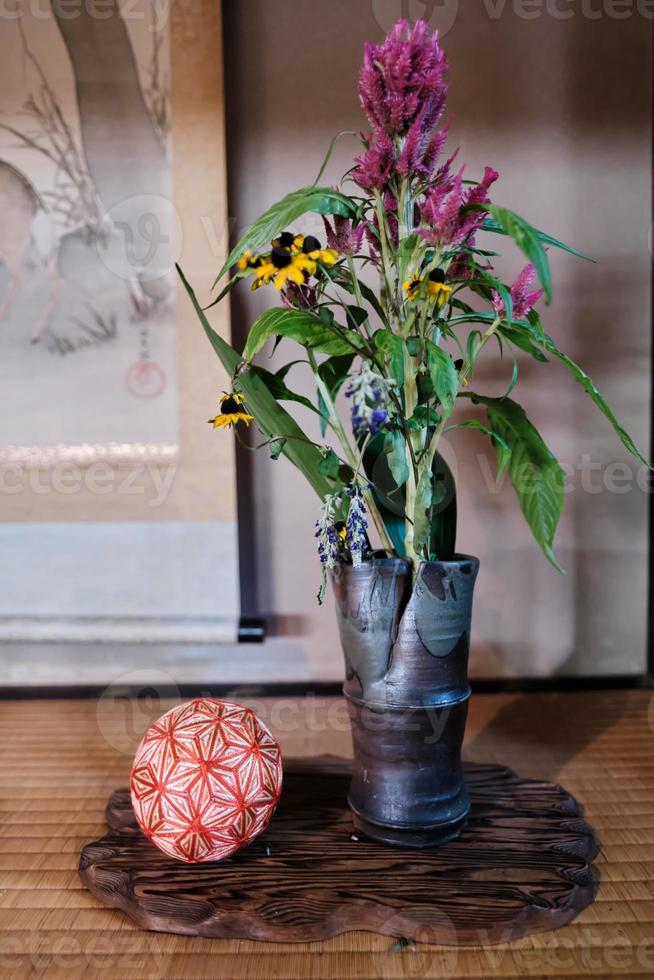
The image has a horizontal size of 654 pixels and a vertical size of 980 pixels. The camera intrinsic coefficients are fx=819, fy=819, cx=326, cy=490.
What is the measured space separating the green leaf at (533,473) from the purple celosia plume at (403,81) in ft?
0.98

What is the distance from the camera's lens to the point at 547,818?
95 centimetres

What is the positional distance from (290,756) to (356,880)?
38 centimetres

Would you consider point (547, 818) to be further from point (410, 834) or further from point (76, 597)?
point (76, 597)

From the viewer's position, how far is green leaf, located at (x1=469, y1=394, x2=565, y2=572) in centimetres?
85

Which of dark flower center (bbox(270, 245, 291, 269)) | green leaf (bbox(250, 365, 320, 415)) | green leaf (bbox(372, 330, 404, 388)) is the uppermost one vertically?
dark flower center (bbox(270, 245, 291, 269))

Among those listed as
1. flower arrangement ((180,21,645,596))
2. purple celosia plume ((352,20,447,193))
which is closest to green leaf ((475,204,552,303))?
flower arrangement ((180,21,645,596))

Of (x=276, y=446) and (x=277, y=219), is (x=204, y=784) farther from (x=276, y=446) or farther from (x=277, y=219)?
(x=277, y=219)

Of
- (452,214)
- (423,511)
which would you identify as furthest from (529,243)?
(423,511)

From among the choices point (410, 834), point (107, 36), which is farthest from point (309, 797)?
point (107, 36)

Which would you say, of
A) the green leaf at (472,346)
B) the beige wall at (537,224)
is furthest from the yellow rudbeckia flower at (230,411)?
the beige wall at (537,224)

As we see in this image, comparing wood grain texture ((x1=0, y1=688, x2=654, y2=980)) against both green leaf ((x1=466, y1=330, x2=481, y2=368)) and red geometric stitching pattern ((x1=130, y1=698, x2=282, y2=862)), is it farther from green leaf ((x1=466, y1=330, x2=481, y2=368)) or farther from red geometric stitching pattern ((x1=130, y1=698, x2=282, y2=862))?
green leaf ((x1=466, y1=330, x2=481, y2=368))

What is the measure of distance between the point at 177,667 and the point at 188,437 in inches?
17.0

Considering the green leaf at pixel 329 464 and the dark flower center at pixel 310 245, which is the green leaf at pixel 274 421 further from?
the dark flower center at pixel 310 245

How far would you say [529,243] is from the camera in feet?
2.24
